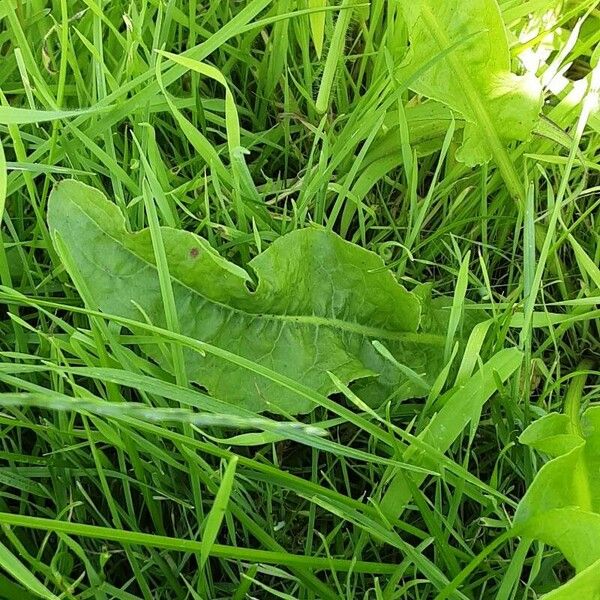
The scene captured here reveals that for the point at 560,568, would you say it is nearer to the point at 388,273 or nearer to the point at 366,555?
the point at 366,555

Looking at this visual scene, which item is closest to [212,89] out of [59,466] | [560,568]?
[59,466]

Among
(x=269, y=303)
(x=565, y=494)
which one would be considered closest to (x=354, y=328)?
(x=269, y=303)

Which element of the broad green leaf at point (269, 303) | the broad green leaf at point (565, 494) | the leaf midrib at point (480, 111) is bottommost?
the broad green leaf at point (565, 494)

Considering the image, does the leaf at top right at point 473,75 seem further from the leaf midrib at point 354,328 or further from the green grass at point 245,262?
the leaf midrib at point 354,328

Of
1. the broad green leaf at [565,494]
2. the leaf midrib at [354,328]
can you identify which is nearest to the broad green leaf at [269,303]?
the leaf midrib at [354,328]

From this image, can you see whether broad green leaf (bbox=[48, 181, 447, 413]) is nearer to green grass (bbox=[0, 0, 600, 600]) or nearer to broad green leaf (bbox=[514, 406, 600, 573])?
green grass (bbox=[0, 0, 600, 600])

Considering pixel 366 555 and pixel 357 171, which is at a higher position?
pixel 357 171

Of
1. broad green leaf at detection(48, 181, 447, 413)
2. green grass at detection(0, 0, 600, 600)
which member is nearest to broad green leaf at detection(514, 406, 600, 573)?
green grass at detection(0, 0, 600, 600)
